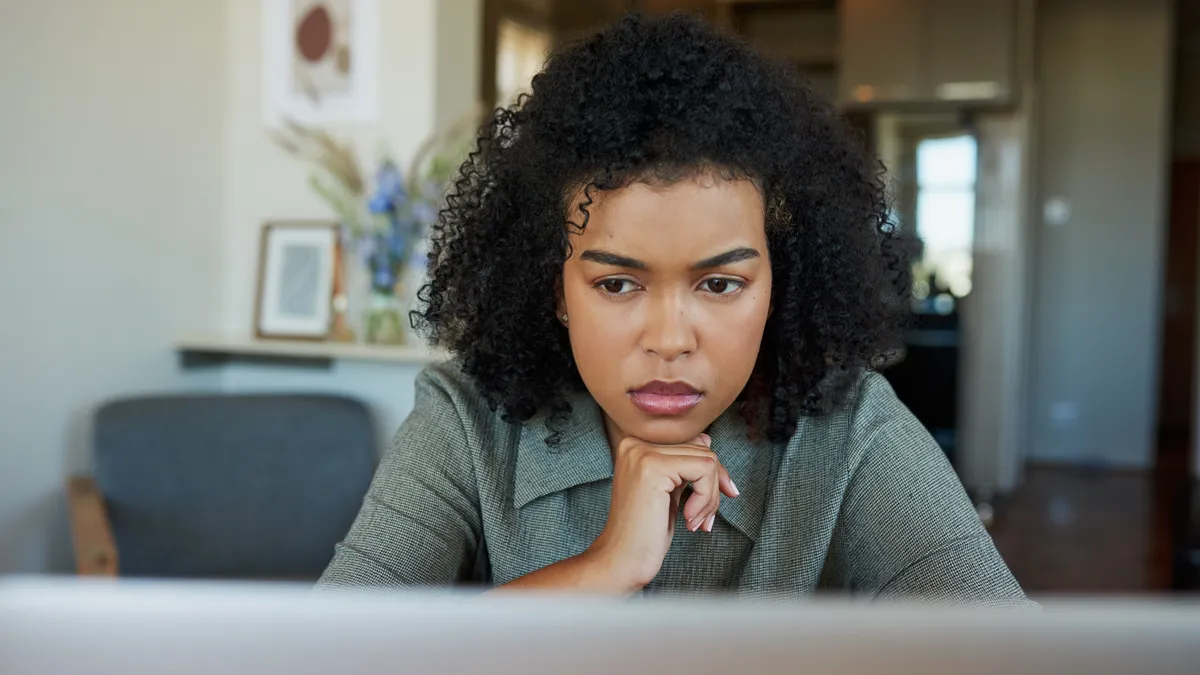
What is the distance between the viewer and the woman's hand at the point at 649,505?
0.94 meters

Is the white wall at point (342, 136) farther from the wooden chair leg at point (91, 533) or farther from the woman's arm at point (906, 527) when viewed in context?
the woman's arm at point (906, 527)

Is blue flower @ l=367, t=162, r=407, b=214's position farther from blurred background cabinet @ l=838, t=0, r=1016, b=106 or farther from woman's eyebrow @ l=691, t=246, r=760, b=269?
blurred background cabinet @ l=838, t=0, r=1016, b=106

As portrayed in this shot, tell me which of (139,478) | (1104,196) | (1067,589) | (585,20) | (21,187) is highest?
(585,20)

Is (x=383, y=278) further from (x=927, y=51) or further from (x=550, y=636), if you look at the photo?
(x=927, y=51)

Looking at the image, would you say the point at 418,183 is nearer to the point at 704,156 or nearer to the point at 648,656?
the point at 704,156

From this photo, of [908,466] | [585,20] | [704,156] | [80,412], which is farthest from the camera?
[585,20]

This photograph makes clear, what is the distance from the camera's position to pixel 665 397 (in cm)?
94

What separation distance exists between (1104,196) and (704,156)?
22.9 ft

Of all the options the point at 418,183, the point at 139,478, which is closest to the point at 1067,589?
the point at 418,183

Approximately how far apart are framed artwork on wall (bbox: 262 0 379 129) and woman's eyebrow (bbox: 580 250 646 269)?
75.9 inches

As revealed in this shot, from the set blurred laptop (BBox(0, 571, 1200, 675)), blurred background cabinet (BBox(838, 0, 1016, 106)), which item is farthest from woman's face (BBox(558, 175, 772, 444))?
blurred background cabinet (BBox(838, 0, 1016, 106))

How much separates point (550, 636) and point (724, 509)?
0.77 m

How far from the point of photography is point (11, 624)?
317 mm

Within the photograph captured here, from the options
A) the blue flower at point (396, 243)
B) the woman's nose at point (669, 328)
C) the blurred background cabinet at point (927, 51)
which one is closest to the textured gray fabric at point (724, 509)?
the woman's nose at point (669, 328)
